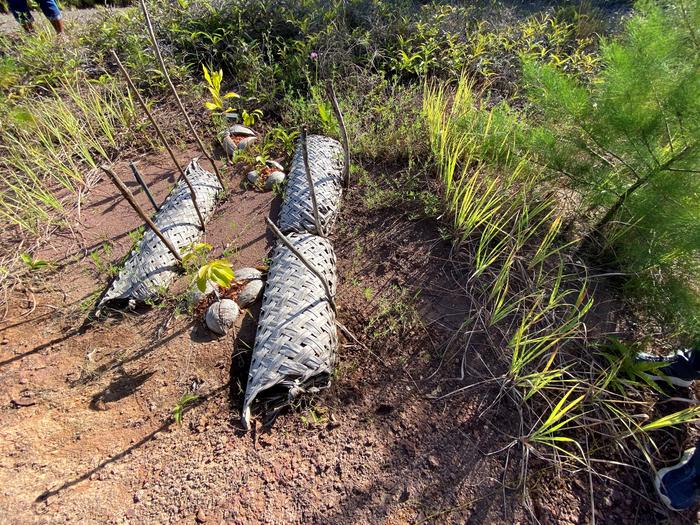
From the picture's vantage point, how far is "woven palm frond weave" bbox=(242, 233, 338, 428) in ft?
5.01

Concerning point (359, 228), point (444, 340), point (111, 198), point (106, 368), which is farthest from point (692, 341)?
point (111, 198)

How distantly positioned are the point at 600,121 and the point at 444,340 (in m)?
1.25

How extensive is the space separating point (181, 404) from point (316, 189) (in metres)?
1.35

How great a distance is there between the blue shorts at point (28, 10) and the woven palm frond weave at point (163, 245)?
3.19m

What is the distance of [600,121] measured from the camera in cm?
173

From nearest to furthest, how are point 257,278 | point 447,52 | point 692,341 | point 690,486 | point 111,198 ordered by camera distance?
point 690,486
point 692,341
point 257,278
point 111,198
point 447,52

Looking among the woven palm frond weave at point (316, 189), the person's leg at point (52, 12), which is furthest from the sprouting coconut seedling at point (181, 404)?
the person's leg at point (52, 12)

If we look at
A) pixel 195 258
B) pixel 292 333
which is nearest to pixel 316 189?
pixel 195 258

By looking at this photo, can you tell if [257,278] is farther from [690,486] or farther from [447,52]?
[447,52]

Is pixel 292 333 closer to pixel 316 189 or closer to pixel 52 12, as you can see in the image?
pixel 316 189

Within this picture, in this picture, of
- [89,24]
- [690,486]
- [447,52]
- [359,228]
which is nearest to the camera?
[690,486]

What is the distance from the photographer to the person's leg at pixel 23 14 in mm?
3902

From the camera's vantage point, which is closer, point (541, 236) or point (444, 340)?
point (444, 340)

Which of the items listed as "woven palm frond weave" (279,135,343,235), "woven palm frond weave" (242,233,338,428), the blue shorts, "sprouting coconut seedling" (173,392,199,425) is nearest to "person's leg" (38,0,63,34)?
the blue shorts
